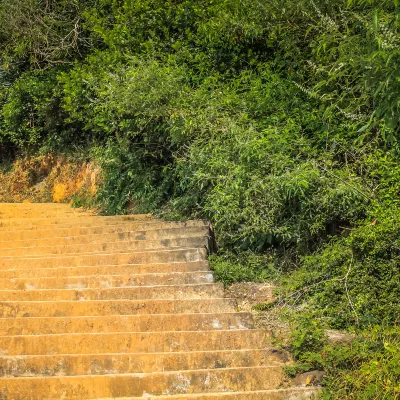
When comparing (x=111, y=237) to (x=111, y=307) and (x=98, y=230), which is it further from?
(x=111, y=307)

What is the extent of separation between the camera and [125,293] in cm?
651

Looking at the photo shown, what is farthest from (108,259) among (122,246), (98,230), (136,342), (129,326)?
(136,342)

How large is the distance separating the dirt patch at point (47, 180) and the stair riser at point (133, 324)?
6.11 metres

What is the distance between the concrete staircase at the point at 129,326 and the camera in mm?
5082

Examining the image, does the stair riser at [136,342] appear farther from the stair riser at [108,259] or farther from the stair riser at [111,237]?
the stair riser at [111,237]

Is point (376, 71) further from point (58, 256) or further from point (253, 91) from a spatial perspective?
point (58, 256)

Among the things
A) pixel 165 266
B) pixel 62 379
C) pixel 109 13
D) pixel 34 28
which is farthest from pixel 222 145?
pixel 34 28

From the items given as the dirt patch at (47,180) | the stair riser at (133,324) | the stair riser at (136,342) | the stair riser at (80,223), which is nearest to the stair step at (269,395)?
the stair riser at (136,342)

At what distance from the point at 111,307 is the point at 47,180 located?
883 centimetres

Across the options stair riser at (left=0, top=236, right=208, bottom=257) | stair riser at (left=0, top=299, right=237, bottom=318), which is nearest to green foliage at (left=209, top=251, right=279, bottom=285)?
stair riser at (left=0, top=236, right=208, bottom=257)

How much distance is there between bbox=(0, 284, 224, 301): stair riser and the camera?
20.8 ft

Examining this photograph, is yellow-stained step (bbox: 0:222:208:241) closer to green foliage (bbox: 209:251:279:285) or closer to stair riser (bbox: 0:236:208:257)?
stair riser (bbox: 0:236:208:257)

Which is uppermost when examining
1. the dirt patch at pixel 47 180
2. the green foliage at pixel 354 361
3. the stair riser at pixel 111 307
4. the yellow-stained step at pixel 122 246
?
the green foliage at pixel 354 361

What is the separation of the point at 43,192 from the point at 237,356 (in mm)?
10060
